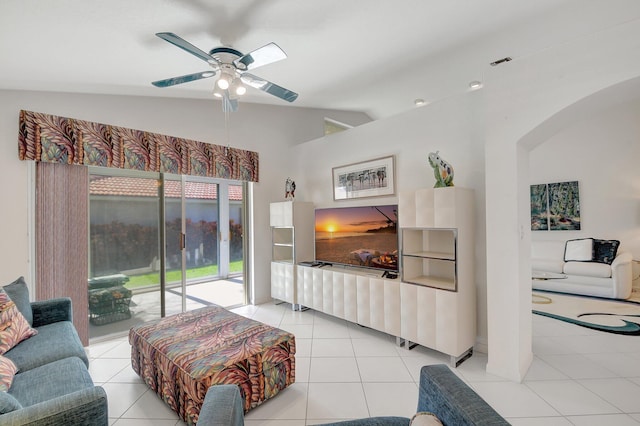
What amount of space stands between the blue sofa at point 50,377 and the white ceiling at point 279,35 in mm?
1925

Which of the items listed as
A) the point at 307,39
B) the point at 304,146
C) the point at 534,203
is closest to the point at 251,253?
the point at 304,146

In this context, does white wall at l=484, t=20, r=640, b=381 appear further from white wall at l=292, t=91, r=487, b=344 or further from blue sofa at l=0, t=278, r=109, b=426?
blue sofa at l=0, t=278, r=109, b=426

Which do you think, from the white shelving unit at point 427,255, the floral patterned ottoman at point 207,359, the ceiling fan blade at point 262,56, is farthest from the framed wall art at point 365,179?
the floral patterned ottoman at point 207,359

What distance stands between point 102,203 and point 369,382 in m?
3.34

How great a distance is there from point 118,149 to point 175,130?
0.72m

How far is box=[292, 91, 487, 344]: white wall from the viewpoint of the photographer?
108 inches

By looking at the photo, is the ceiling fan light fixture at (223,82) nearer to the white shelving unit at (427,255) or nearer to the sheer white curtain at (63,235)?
the sheer white curtain at (63,235)

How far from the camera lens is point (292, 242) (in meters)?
4.21

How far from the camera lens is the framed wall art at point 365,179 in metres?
3.43

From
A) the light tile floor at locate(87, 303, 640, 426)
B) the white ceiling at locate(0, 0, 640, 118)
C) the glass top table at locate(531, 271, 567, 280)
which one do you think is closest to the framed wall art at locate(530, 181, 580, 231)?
the glass top table at locate(531, 271, 567, 280)

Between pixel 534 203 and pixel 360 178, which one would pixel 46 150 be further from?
pixel 534 203

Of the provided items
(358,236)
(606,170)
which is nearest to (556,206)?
(606,170)

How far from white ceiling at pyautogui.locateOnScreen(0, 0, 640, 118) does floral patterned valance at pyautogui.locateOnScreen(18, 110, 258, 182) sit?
0.40 metres

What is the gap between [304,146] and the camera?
4.52 meters
